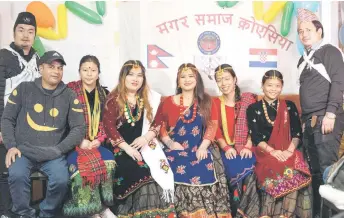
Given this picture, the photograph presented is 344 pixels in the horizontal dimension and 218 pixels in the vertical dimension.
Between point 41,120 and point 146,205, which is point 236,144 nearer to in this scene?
point 146,205

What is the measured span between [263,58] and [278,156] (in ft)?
3.73

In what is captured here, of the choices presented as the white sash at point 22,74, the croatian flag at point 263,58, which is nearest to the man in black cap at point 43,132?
the white sash at point 22,74

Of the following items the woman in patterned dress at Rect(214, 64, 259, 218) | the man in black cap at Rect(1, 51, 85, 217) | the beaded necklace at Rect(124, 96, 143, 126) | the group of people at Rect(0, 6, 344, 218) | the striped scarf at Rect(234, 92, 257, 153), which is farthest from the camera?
the striped scarf at Rect(234, 92, 257, 153)

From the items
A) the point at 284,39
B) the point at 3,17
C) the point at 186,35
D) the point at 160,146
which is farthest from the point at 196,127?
the point at 3,17

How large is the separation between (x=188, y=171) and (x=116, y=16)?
5.42 feet

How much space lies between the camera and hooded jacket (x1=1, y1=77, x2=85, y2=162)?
130 inches

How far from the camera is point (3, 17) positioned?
404cm

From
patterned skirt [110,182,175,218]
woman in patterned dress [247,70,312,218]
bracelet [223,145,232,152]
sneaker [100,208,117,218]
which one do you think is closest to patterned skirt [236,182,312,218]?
woman in patterned dress [247,70,312,218]

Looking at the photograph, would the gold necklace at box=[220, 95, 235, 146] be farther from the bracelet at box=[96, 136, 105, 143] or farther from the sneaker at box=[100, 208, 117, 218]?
the sneaker at box=[100, 208, 117, 218]

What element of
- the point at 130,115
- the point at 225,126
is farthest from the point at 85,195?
the point at 225,126

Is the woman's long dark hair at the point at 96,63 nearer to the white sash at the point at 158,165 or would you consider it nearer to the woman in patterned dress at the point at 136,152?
the woman in patterned dress at the point at 136,152

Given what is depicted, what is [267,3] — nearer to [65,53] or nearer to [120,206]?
[65,53]

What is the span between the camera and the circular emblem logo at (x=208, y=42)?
13.7ft

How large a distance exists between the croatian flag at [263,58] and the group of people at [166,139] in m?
0.52
